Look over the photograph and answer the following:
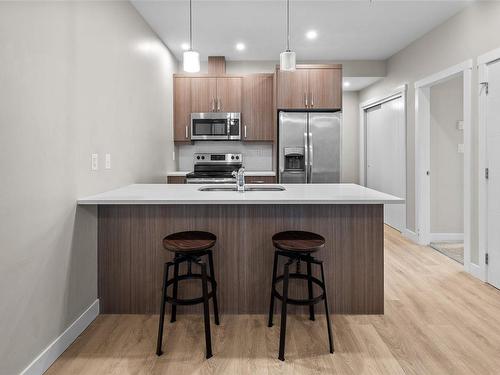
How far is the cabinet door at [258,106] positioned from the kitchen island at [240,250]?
269 cm

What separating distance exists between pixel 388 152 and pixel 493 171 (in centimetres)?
241

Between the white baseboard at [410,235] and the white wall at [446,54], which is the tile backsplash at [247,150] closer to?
the white wall at [446,54]

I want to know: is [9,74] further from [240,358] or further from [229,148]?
[229,148]

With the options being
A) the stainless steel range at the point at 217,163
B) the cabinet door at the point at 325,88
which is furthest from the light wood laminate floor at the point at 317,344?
the stainless steel range at the point at 217,163

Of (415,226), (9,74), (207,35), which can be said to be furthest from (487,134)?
(9,74)

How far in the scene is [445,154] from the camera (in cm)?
456

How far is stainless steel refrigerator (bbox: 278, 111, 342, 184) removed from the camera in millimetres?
4664

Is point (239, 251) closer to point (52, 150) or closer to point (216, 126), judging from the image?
point (52, 150)

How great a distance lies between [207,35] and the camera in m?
4.28

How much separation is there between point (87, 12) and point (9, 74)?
103 cm

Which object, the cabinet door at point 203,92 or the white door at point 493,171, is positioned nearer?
the white door at point 493,171

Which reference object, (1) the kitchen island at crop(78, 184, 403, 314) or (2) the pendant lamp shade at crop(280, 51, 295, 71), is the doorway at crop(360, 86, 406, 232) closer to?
(2) the pendant lamp shade at crop(280, 51, 295, 71)

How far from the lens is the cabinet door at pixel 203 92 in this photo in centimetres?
504

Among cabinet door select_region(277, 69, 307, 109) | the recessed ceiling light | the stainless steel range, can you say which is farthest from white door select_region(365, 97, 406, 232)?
the stainless steel range
